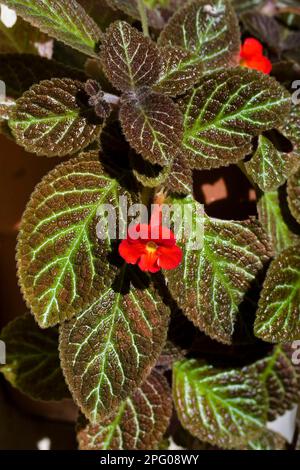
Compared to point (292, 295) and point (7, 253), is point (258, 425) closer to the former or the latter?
point (292, 295)

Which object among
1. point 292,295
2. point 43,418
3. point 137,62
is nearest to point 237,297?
point 292,295

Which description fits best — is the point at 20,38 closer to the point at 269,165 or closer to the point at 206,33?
the point at 206,33

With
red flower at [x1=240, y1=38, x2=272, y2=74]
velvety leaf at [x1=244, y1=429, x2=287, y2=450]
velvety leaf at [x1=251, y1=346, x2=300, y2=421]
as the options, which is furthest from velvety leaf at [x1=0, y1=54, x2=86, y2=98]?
velvety leaf at [x1=244, y1=429, x2=287, y2=450]

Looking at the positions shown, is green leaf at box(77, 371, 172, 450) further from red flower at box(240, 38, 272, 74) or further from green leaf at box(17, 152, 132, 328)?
red flower at box(240, 38, 272, 74)

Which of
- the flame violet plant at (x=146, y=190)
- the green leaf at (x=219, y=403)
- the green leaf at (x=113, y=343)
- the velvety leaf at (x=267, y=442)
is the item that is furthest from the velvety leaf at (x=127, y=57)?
the velvety leaf at (x=267, y=442)

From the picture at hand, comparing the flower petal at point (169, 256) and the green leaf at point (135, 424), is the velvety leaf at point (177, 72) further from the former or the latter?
the green leaf at point (135, 424)

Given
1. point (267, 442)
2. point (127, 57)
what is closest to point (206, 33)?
point (127, 57)
